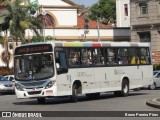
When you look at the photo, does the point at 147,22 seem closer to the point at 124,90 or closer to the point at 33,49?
the point at 124,90

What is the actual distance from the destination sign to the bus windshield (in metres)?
0.23

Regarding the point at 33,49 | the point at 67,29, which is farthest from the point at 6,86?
the point at 67,29

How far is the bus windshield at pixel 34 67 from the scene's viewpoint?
27.5m

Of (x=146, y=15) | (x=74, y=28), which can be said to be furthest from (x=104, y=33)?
(x=146, y=15)

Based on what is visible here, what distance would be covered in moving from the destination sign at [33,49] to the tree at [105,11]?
8240 cm

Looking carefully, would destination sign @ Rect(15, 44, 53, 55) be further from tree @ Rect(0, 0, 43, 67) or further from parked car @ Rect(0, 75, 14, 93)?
tree @ Rect(0, 0, 43, 67)

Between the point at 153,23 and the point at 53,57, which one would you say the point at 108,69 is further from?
the point at 153,23

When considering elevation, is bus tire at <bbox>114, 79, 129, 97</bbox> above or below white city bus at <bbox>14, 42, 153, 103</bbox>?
below

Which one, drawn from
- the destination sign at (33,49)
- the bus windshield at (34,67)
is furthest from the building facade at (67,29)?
the bus windshield at (34,67)

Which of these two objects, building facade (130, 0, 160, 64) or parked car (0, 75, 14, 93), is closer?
parked car (0, 75, 14, 93)

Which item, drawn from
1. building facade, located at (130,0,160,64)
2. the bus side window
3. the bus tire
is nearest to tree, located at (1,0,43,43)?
building facade, located at (130,0,160,64)

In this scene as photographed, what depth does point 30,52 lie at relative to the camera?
2825cm

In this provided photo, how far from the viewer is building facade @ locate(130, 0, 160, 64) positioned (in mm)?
66812

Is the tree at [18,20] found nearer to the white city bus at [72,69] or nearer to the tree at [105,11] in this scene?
the white city bus at [72,69]
